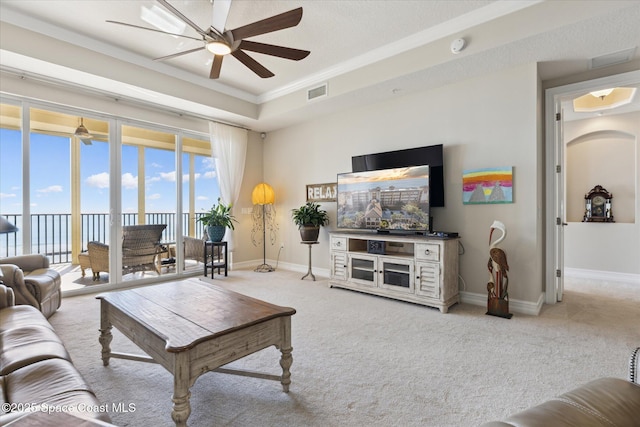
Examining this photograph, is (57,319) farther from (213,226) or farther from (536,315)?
(536,315)

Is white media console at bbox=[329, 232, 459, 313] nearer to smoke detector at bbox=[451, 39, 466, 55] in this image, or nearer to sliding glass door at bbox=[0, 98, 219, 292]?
smoke detector at bbox=[451, 39, 466, 55]

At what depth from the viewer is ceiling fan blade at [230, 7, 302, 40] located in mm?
2367

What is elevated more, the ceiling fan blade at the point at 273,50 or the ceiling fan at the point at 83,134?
the ceiling fan blade at the point at 273,50

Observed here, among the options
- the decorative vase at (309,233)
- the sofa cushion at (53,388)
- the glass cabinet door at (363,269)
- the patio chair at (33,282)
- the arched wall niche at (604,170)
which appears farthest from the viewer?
the arched wall niche at (604,170)

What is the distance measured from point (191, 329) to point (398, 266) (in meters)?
2.69

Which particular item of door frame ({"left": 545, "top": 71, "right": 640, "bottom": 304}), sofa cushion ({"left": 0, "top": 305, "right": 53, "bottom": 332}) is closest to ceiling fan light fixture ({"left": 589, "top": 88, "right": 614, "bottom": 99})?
door frame ({"left": 545, "top": 71, "right": 640, "bottom": 304})

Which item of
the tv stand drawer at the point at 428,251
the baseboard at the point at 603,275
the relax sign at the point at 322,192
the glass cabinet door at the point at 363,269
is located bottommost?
the baseboard at the point at 603,275

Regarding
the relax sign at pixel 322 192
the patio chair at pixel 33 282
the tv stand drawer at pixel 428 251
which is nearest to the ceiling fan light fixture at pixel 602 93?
the tv stand drawer at pixel 428 251

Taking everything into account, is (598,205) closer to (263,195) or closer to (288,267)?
(288,267)

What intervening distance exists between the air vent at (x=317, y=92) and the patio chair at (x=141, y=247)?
3025 millimetres

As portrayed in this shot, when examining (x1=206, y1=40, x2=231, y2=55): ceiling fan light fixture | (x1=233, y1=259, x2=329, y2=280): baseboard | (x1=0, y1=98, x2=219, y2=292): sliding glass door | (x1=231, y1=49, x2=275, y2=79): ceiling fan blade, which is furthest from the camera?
(x1=233, y1=259, x2=329, y2=280): baseboard

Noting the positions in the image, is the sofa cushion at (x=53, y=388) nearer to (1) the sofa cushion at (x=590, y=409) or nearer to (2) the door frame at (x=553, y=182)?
(1) the sofa cushion at (x=590, y=409)

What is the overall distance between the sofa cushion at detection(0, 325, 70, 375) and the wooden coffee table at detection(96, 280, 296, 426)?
0.34m

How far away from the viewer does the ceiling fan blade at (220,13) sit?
2332mm
